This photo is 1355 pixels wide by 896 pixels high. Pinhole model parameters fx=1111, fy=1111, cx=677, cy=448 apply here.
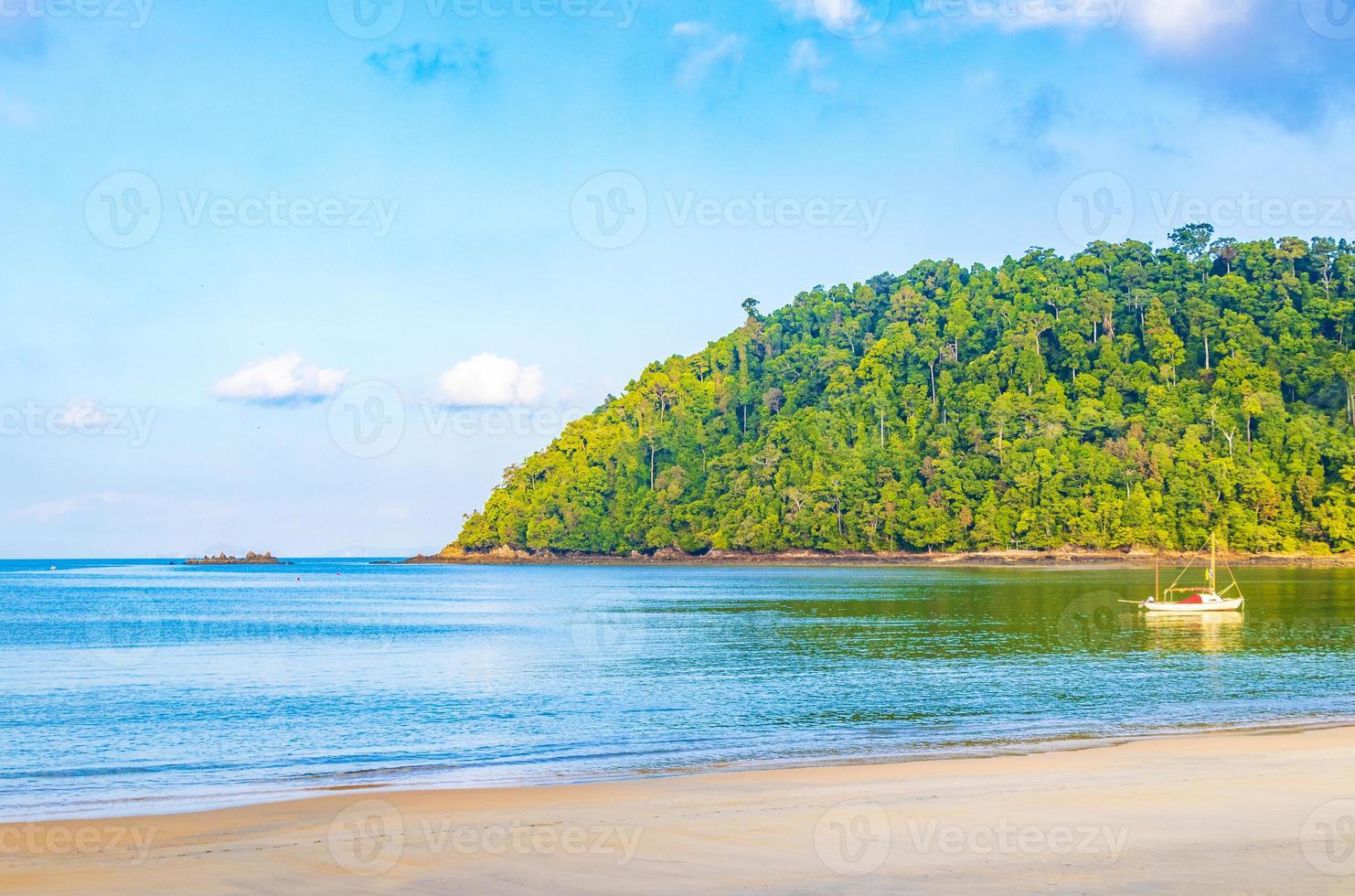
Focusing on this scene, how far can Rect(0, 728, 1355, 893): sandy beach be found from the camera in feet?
38.4

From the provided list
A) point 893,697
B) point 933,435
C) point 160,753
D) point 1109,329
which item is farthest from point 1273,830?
point 1109,329

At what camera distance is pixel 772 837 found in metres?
13.7

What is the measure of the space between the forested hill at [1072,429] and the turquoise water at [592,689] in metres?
77.6

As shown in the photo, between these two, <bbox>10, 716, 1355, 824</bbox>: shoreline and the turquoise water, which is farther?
the turquoise water

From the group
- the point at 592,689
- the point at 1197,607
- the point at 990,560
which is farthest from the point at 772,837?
the point at 990,560

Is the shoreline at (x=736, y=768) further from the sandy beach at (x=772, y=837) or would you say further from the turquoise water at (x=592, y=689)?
the sandy beach at (x=772, y=837)

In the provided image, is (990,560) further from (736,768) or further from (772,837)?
(772,837)

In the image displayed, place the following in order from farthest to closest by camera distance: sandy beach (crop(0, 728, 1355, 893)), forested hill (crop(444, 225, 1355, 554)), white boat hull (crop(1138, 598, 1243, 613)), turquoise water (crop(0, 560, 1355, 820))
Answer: forested hill (crop(444, 225, 1355, 554)) → white boat hull (crop(1138, 598, 1243, 613)) → turquoise water (crop(0, 560, 1355, 820)) → sandy beach (crop(0, 728, 1355, 893))

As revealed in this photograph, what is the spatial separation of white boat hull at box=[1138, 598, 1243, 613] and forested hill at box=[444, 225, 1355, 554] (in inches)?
3195

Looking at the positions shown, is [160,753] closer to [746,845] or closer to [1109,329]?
[746,845]

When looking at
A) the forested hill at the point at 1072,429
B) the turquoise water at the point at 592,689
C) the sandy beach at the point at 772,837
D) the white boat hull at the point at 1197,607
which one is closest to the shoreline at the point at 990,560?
the forested hill at the point at 1072,429

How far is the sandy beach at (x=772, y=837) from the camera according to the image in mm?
11711

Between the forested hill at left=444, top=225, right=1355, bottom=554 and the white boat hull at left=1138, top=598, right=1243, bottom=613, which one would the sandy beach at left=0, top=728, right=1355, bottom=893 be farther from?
the forested hill at left=444, top=225, right=1355, bottom=554

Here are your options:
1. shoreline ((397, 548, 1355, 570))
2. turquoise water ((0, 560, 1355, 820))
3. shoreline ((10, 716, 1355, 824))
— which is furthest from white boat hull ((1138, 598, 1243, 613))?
shoreline ((397, 548, 1355, 570))
